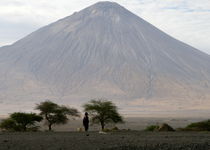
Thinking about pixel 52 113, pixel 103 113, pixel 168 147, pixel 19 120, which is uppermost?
pixel 52 113

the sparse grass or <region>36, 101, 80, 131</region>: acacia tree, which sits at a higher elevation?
<region>36, 101, 80, 131</region>: acacia tree

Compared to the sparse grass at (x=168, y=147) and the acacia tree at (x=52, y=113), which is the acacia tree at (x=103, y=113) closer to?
the acacia tree at (x=52, y=113)

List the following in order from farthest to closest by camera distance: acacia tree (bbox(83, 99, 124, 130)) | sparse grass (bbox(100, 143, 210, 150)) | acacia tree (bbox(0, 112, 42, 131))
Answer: acacia tree (bbox(83, 99, 124, 130))
acacia tree (bbox(0, 112, 42, 131))
sparse grass (bbox(100, 143, 210, 150))

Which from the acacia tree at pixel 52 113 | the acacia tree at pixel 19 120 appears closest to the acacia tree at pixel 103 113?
the acacia tree at pixel 52 113

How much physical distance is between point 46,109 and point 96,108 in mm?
4082

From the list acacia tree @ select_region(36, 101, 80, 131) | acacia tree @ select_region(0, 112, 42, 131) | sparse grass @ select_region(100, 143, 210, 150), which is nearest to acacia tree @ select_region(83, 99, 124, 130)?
acacia tree @ select_region(36, 101, 80, 131)

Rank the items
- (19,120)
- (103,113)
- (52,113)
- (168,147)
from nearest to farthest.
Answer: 1. (168,147)
2. (19,120)
3. (103,113)
4. (52,113)

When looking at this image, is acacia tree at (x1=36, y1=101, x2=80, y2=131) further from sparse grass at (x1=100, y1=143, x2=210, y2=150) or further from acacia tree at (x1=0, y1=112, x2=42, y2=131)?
sparse grass at (x1=100, y1=143, x2=210, y2=150)

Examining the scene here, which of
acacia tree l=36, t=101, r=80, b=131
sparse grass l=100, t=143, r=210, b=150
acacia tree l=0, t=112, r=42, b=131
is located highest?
acacia tree l=36, t=101, r=80, b=131

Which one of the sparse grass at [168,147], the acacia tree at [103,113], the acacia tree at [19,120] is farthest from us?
the acacia tree at [103,113]

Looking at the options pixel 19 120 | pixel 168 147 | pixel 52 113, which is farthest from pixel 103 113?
pixel 168 147

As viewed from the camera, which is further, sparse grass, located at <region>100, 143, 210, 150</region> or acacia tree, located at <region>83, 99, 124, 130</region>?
acacia tree, located at <region>83, 99, 124, 130</region>

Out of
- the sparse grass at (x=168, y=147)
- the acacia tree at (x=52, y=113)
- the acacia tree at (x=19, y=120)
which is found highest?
the acacia tree at (x=52, y=113)

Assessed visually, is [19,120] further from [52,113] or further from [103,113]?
[103,113]
